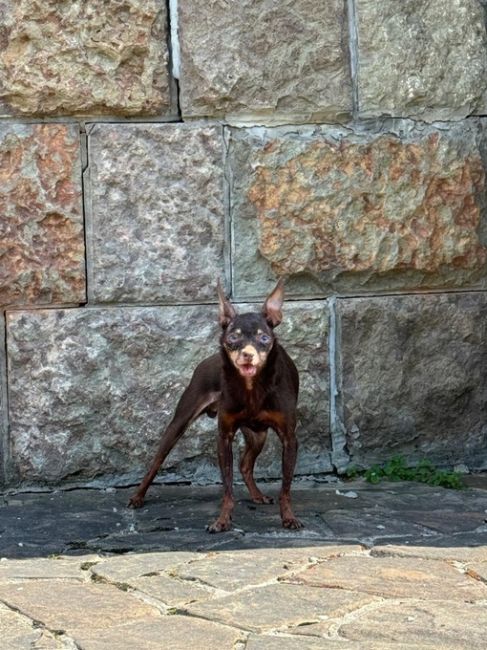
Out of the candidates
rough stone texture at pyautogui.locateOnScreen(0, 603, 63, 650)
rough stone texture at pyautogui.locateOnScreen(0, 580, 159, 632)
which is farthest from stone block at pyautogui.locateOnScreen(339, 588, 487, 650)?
rough stone texture at pyautogui.locateOnScreen(0, 603, 63, 650)

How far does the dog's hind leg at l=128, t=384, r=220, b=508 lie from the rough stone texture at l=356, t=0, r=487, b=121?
66.5 inches

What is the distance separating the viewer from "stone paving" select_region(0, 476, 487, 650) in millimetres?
3512

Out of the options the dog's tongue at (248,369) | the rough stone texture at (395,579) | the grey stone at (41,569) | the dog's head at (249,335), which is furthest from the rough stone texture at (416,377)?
the grey stone at (41,569)

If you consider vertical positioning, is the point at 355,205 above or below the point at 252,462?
above

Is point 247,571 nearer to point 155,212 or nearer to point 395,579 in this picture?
point 395,579

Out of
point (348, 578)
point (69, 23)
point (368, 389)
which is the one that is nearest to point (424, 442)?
point (368, 389)

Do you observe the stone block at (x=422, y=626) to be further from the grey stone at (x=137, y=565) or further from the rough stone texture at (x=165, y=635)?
the grey stone at (x=137, y=565)

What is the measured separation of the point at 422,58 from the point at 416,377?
1617mm

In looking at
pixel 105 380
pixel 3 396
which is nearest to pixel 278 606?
pixel 105 380

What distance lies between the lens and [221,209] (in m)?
6.11

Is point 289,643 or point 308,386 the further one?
point 308,386

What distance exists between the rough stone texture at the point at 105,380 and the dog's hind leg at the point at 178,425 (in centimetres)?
36

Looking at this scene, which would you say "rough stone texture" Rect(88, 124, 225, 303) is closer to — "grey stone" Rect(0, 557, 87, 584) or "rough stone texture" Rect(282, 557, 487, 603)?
"grey stone" Rect(0, 557, 87, 584)

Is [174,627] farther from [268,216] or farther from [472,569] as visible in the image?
[268,216]
